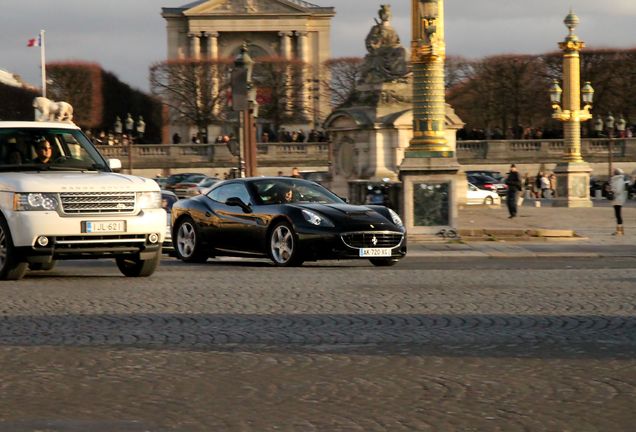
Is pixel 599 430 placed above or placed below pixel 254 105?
below

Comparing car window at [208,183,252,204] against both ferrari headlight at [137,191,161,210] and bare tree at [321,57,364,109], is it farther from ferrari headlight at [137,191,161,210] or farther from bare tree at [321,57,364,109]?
bare tree at [321,57,364,109]

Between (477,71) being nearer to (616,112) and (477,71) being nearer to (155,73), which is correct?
(616,112)

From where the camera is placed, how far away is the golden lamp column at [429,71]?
28.5 m

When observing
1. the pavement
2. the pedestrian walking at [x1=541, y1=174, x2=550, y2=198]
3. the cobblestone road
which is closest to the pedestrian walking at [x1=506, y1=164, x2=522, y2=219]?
the pavement

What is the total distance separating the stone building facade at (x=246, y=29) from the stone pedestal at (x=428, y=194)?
103 m

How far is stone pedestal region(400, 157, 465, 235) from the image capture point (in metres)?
27.5

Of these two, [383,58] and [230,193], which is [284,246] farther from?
[383,58]

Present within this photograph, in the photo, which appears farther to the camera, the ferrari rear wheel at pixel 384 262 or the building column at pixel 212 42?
the building column at pixel 212 42

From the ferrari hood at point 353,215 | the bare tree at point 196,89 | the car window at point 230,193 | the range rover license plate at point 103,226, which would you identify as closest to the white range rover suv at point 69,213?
the range rover license plate at point 103,226

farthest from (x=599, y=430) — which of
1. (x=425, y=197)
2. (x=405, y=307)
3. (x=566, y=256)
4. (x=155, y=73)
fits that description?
(x=155, y=73)

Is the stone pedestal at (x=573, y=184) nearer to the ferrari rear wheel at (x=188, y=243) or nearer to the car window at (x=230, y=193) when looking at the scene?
the ferrari rear wheel at (x=188, y=243)

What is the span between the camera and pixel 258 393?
792 cm

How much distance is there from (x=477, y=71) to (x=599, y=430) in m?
95.6

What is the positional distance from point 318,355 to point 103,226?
6.48 meters
